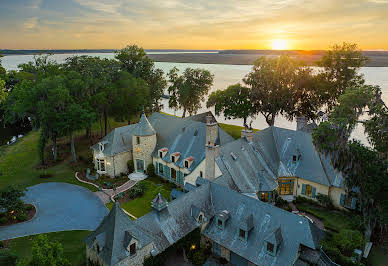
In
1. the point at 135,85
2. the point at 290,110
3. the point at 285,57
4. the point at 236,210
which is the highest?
the point at 285,57

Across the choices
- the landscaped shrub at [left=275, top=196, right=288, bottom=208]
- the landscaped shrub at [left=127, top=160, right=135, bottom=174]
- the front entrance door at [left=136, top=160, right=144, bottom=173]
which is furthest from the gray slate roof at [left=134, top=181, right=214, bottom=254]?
the landscaped shrub at [left=127, top=160, right=135, bottom=174]

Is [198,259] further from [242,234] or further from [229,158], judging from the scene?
[229,158]

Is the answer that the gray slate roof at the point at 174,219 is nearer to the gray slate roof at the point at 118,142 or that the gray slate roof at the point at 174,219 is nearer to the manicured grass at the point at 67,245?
the manicured grass at the point at 67,245

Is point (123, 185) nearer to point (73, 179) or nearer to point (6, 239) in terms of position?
point (73, 179)

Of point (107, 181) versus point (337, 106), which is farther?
point (107, 181)

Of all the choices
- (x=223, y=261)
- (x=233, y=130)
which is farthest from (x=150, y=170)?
(x=233, y=130)

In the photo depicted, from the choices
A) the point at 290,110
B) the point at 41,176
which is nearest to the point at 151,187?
the point at 41,176

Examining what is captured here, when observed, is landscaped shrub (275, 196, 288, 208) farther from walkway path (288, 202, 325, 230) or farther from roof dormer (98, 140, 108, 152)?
roof dormer (98, 140, 108, 152)

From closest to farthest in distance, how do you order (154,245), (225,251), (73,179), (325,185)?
(154,245)
(225,251)
(325,185)
(73,179)
